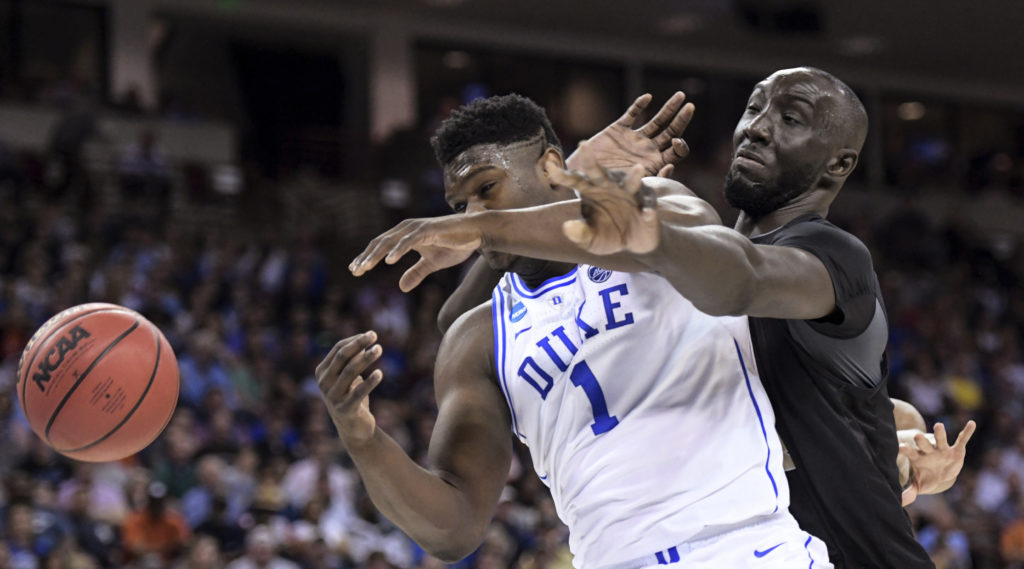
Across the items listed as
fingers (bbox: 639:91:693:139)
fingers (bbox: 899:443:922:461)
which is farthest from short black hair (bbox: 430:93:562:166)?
fingers (bbox: 899:443:922:461)

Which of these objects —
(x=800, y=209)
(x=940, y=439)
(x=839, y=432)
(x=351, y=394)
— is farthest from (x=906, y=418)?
(x=351, y=394)

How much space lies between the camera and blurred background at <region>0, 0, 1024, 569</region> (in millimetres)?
9844

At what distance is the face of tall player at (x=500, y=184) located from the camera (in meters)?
3.59

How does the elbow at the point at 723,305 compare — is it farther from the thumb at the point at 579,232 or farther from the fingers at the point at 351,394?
the fingers at the point at 351,394

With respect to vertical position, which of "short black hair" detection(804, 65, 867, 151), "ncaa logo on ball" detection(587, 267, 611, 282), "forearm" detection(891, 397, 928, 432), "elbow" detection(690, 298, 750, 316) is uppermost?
"short black hair" detection(804, 65, 867, 151)

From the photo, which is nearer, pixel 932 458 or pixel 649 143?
pixel 649 143

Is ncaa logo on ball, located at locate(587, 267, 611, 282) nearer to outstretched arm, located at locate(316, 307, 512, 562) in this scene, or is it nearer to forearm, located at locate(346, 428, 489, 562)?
outstretched arm, located at locate(316, 307, 512, 562)

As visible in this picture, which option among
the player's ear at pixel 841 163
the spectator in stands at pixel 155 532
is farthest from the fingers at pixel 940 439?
the spectator in stands at pixel 155 532

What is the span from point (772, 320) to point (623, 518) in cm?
64

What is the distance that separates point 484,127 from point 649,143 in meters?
0.49

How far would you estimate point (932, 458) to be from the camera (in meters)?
3.94

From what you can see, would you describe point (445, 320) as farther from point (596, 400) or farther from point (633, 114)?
point (596, 400)

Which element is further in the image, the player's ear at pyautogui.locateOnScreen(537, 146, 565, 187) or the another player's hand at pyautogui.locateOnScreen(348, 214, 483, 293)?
the player's ear at pyautogui.locateOnScreen(537, 146, 565, 187)

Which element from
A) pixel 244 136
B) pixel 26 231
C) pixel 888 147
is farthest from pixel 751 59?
pixel 26 231
